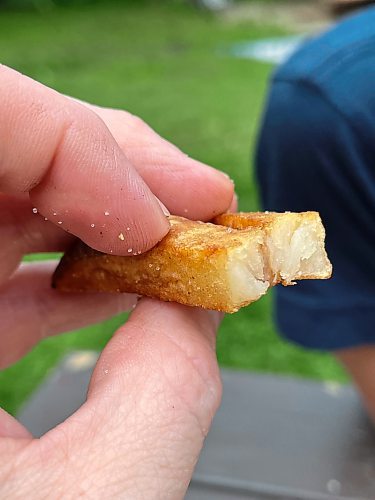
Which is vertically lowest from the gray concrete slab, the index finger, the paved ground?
the paved ground

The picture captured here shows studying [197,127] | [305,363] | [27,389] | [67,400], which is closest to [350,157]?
[67,400]

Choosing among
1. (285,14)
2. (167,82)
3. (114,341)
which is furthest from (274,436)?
(285,14)

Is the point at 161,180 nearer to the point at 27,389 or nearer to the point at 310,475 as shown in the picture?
the point at 310,475

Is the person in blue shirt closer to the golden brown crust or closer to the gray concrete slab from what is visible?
the gray concrete slab

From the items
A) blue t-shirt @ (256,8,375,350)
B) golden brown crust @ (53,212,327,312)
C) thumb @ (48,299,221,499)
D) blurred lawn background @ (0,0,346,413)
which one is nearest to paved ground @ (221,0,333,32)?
blurred lawn background @ (0,0,346,413)

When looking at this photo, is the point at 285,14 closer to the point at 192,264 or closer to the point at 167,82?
the point at 167,82

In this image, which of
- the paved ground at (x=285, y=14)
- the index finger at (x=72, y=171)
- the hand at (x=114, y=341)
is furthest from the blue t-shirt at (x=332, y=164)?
the paved ground at (x=285, y=14)
